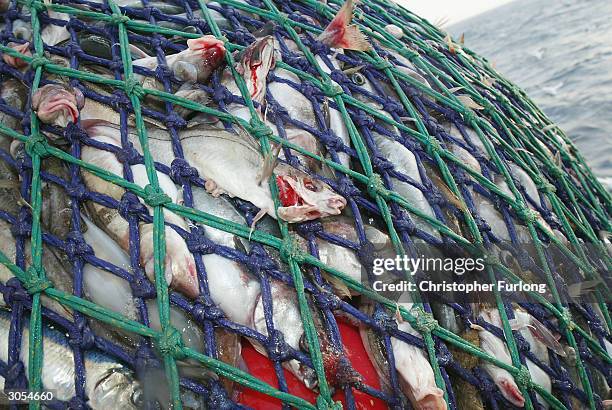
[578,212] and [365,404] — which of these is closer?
[365,404]

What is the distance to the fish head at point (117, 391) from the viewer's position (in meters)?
1.61

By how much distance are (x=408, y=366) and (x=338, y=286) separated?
1.23 feet

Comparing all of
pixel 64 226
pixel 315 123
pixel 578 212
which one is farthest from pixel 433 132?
pixel 64 226

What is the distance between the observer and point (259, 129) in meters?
1.78

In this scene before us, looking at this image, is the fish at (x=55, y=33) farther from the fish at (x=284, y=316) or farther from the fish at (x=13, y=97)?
the fish at (x=284, y=316)

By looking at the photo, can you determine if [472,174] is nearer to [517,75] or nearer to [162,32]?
[162,32]

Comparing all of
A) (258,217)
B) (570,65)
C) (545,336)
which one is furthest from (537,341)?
(570,65)

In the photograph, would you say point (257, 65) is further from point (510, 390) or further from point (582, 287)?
point (582, 287)

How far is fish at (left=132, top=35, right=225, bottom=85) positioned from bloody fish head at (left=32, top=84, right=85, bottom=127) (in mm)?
330

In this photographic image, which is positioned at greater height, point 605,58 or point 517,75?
point 517,75

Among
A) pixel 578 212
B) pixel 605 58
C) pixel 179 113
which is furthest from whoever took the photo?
pixel 605 58

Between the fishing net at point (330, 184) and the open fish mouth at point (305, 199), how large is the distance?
5 centimetres

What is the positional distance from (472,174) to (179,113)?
4.21 feet

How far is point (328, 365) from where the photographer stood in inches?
62.3
